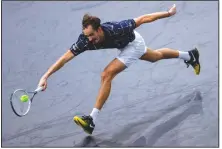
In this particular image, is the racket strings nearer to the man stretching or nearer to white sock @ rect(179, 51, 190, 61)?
the man stretching

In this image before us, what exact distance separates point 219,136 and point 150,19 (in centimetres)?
160

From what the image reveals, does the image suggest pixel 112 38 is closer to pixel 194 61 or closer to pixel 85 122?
pixel 85 122

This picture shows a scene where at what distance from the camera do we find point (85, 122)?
8117 mm

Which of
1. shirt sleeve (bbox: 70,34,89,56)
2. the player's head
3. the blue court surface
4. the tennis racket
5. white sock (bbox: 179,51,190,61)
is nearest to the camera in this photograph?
the tennis racket

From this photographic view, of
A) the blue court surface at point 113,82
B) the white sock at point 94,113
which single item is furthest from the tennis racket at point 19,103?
the white sock at point 94,113

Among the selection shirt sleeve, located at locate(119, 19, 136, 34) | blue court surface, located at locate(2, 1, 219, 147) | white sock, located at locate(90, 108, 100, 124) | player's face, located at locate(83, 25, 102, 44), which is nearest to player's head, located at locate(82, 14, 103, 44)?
player's face, located at locate(83, 25, 102, 44)

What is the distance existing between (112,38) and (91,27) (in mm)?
327

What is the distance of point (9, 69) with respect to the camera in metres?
9.88

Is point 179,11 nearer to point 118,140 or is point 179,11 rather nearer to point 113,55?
point 113,55

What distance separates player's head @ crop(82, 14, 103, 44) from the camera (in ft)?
26.2

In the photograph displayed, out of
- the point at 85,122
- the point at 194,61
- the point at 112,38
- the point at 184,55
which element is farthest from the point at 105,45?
the point at 194,61

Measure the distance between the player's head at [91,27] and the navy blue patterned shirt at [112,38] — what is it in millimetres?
84

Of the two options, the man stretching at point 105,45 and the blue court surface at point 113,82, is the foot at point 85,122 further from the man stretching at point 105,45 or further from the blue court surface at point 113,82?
the blue court surface at point 113,82

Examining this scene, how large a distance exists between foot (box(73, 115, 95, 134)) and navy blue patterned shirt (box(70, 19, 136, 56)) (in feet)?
2.42
